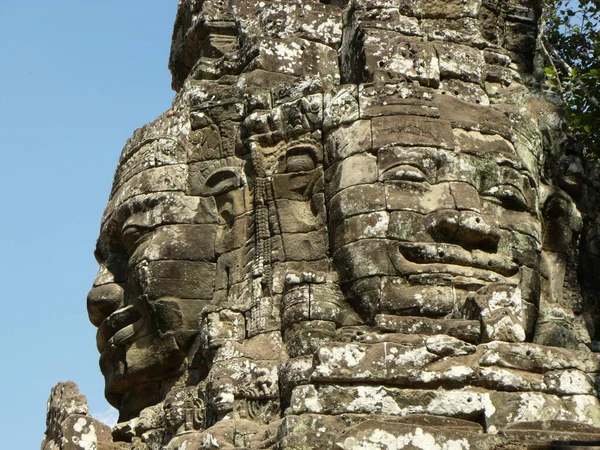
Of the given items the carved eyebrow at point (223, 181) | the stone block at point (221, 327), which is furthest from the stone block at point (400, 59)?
the stone block at point (221, 327)

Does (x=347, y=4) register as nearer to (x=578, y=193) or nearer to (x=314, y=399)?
(x=578, y=193)

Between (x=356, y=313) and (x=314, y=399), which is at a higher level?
(x=356, y=313)

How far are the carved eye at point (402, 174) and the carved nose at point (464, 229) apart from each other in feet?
1.61

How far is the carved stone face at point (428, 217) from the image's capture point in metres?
14.6

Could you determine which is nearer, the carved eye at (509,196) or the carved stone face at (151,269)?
the carved eye at (509,196)

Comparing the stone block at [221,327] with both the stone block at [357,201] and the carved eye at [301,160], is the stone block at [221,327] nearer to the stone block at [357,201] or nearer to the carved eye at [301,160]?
the stone block at [357,201]

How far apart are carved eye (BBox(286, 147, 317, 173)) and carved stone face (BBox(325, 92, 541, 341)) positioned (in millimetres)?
231

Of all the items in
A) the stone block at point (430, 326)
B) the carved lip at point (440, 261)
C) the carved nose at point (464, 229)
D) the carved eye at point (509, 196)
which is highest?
the carved eye at point (509, 196)

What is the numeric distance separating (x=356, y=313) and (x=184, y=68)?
19.1 ft

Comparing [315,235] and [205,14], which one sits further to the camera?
Answer: [205,14]

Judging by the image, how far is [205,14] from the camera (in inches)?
723

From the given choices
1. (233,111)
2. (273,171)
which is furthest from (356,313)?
(233,111)

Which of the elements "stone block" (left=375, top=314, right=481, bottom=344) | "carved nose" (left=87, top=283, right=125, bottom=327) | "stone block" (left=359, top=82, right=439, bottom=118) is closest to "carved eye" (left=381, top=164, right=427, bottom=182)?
"stone block" (left=359, top=82, right=439, bottom=118)

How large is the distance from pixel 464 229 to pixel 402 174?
2.87 feet
